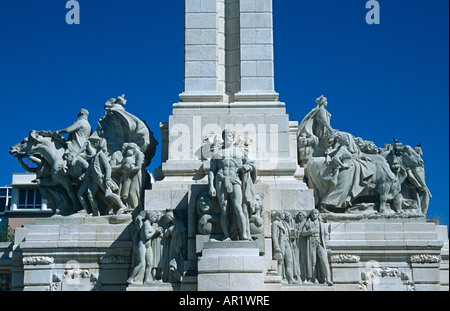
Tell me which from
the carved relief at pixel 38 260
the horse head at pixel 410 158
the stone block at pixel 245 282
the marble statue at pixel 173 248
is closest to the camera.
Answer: the stone block at pixel 245 282

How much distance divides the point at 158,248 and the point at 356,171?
19.9 feet

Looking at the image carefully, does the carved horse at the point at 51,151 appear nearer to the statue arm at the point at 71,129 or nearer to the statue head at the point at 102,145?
the statue arm at the point at 71,129

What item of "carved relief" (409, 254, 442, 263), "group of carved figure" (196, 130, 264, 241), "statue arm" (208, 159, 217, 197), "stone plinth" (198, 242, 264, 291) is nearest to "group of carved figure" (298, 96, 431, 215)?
"carved relief" (409, 254, 442, 263)

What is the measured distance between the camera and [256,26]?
68.5 ft

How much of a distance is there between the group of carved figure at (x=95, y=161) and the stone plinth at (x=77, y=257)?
90 centimetres

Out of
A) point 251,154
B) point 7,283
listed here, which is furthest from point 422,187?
point 7,283

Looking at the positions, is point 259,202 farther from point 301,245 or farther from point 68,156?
point 68,156

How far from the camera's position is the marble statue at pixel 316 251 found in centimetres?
1775

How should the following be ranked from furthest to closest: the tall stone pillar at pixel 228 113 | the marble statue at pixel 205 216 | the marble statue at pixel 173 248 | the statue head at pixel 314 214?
the tall stone pillar at pixel 228 113 → the statue head at pixel 314 214 → the marble statue at pixel 173 248 → the marble statue at pixel 205 216

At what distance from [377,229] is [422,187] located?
2.47 meters

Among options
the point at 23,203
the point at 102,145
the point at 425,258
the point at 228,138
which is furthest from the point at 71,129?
the point at 23,203

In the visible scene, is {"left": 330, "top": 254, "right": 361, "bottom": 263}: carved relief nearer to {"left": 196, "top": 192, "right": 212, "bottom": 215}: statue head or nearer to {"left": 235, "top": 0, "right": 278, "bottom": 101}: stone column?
{"left": 196, "top": 192, "right": 212, "bottom": 215}: statue head

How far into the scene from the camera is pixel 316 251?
58.6 feet

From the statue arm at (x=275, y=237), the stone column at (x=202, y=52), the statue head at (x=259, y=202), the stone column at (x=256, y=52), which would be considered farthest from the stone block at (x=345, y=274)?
the stone column at (x=202, y=52)
